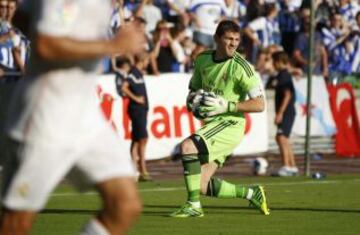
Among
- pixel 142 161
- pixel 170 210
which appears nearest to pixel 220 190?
pixel 170 210

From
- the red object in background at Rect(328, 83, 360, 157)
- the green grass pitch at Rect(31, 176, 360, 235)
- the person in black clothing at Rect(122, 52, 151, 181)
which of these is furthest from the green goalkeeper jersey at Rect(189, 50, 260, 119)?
the red object in background at Rect(328, 83, 360, 157)

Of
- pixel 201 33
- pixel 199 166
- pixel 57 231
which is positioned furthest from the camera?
pixel 201 33

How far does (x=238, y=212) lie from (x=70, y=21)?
24.3 ft

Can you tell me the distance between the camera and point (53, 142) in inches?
298

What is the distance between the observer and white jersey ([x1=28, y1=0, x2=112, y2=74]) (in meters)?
7.50

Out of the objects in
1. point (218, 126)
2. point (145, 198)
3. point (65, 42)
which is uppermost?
point (65, 42)

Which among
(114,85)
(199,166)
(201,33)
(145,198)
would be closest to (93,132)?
(199,166)

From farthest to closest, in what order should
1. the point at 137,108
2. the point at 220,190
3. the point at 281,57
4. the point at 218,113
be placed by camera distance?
1. the point at 281,57
2. the point at 137,108
3. the point at 220,190
4. the point at 218,113

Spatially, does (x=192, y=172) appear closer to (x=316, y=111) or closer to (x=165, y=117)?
(x=165, y=117)

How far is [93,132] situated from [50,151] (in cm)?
29

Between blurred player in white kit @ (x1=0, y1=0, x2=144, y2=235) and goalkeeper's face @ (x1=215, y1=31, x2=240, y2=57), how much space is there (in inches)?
254

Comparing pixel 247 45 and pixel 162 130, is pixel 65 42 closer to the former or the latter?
pixel 162 130

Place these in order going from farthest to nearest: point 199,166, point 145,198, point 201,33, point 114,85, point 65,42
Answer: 1. point 201,33
2. point 114,85
3. point 145,198
4. point 199,166
5. point 65,42

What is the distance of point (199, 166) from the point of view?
1380 cm
